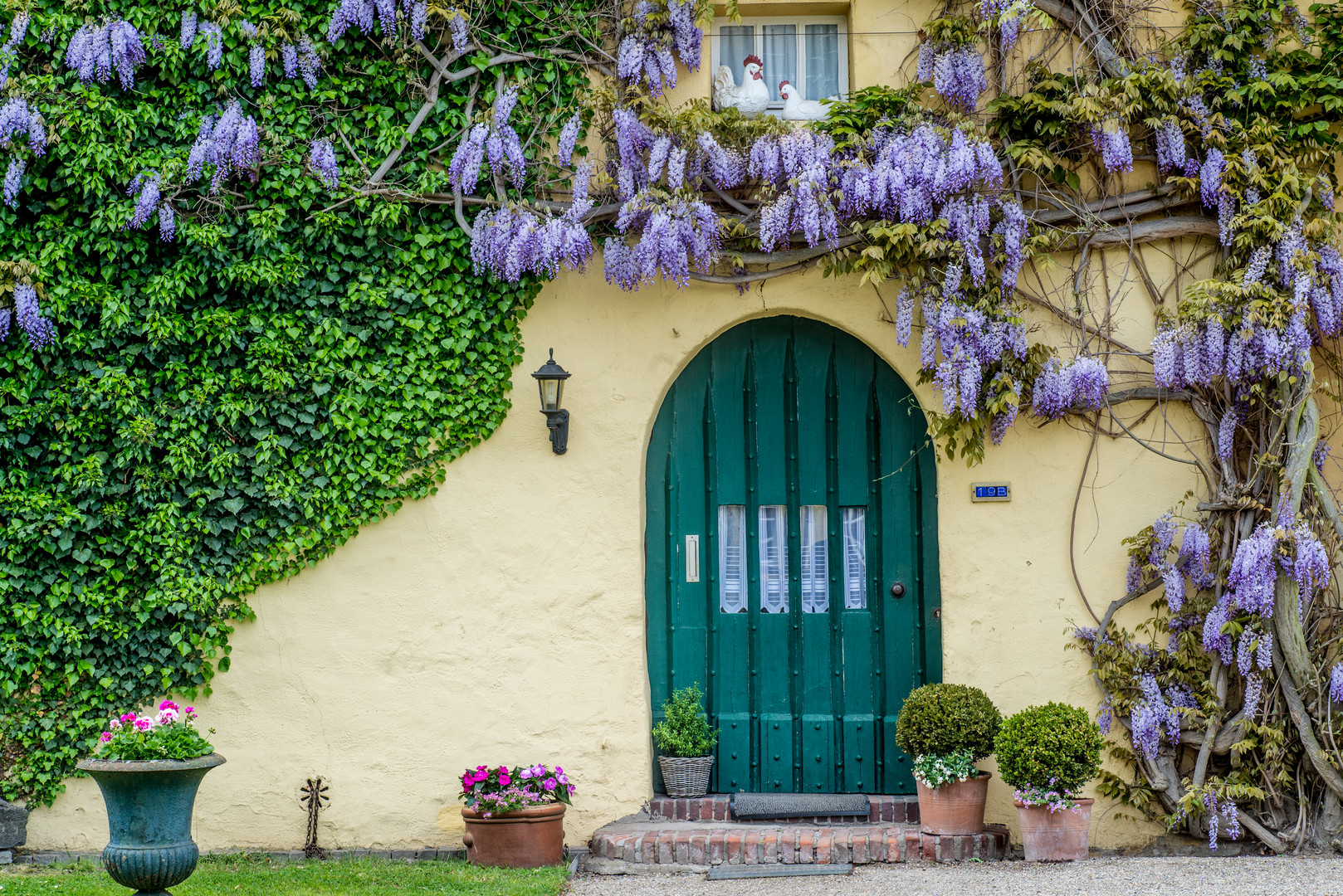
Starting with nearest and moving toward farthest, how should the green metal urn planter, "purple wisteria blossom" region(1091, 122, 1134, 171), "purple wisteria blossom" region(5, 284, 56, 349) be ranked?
the green metal urn planter, "purple wisteria blossom" region(1091, 122, 1134, 171), "purple wisteria blossom" region(5, 284, 56, 349)

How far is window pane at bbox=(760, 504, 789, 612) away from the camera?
19.1 feet

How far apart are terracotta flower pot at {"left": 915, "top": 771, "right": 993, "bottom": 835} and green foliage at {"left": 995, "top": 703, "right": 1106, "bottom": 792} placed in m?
0.17

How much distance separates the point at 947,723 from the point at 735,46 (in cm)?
350

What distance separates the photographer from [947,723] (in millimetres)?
5125

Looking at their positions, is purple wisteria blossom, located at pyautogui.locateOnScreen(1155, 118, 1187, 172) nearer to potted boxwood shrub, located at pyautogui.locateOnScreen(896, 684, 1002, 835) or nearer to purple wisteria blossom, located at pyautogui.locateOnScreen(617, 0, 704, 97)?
purple wisteria blossom, located at pyautogui.locateOnScreen(617, 0, 704, 97)

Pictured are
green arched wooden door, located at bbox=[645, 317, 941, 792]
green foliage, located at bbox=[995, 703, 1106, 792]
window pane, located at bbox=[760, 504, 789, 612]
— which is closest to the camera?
green foliage, located at bbox=[995, 703, 1106, 792]

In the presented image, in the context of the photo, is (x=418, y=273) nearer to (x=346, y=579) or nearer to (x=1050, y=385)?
(x=346, y=579)

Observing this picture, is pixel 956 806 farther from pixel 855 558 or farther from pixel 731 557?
pixel 731 557

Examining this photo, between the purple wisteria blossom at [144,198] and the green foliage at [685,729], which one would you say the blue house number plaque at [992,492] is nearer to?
the green foliage at [685,729]

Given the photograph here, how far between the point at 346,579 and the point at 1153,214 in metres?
4.26

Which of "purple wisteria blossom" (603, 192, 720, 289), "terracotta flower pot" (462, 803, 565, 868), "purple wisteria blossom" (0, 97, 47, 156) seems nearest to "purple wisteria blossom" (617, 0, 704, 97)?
"purple wisteria blossom" (603, 192, 720, 289)

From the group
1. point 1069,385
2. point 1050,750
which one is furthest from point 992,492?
point 1050,750

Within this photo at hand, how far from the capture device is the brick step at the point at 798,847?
5078mm

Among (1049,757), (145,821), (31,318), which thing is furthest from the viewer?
(31,318)
